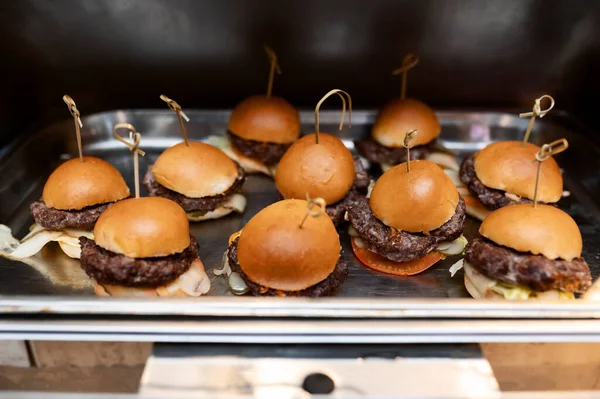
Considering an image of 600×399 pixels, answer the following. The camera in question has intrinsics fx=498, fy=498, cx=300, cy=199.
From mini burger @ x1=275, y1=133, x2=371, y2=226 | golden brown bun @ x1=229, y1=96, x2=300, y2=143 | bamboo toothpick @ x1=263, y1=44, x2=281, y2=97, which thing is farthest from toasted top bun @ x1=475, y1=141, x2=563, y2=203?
bamboo toothpick @ x1=263, y1=44, x2=281, y2=97

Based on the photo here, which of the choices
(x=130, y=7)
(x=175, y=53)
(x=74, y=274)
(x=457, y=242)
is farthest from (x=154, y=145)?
(x=457, y=242)

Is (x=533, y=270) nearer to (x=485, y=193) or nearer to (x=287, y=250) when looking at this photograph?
(x=485, y=193)

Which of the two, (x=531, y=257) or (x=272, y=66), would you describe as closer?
(x=531, y=257)

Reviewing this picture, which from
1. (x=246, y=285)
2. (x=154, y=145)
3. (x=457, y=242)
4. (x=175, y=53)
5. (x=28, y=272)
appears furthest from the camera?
(x=154, y=145)

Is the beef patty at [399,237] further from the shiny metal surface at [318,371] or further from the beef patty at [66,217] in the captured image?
the beef patty at [66,217]

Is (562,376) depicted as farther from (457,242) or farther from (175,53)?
(175,53)

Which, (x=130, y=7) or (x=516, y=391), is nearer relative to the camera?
(x=516, y=391)

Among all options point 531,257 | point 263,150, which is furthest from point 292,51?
point 531,257
